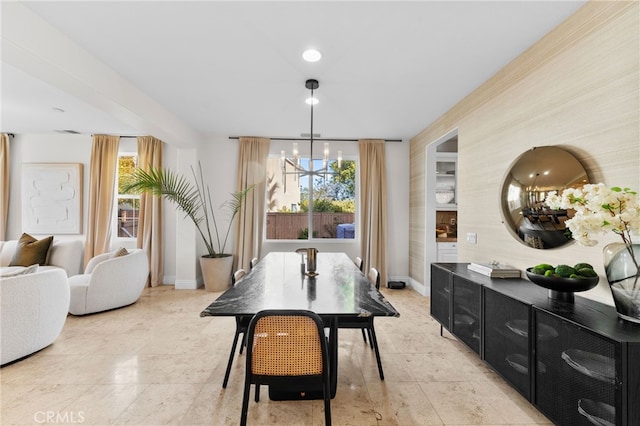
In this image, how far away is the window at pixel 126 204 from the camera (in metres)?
5.32

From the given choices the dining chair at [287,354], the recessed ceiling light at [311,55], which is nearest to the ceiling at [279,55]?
the recessed ceiling light at [311,55]

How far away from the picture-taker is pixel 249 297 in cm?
181

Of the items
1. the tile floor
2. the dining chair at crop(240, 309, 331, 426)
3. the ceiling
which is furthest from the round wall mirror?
the dining chair at crop(240, 309, 331, 426)

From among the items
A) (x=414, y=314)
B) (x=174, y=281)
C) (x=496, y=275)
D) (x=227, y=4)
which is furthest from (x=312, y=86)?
(x=174, y=281)

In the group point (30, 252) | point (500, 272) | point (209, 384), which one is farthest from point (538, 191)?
point (30, 252)

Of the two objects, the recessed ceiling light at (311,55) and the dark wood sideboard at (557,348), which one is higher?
the recessed ceiling light at (311,55)

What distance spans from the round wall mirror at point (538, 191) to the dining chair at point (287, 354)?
5.41 ft

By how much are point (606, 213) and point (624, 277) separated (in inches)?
13.7

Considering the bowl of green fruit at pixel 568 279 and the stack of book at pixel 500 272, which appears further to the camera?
the stack of book at pixel 500 272

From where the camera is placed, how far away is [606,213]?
53.0 inches

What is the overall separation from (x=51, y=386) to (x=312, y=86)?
3249mm

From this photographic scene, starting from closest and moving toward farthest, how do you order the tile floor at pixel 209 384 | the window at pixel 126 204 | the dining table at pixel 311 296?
the dining table at pixel 311 296, the tile floor at pixel 209 384, the window at pixel 126 204

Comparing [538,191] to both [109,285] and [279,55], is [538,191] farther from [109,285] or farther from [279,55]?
[109,285]

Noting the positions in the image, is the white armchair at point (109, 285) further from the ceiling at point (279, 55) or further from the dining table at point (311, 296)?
the dining table at point (311, 296)
